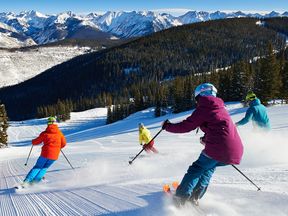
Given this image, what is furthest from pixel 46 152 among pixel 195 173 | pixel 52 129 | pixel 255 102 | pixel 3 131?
pixel 3 131

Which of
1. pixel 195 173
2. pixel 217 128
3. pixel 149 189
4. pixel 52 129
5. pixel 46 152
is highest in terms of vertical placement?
pixel 217 128

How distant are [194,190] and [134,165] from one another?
5.43 m

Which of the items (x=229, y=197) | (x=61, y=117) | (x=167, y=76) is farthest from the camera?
(x=167, y=76)

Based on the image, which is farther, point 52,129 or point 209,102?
point 52,129

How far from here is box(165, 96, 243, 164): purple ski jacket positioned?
5.25 metres

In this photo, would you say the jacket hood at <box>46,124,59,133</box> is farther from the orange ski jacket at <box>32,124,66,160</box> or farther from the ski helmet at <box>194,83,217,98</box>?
the ski helmet at <box>194,83,217,98</box>

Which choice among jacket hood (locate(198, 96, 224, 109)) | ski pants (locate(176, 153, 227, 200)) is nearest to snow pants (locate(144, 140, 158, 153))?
ski pants (locate(176, 153, 227, 200))

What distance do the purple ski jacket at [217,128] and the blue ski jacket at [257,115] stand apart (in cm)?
506

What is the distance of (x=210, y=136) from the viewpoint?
5344 mm

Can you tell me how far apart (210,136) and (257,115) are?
5649 mm

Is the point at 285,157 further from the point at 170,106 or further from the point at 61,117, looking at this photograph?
the point at 61,117

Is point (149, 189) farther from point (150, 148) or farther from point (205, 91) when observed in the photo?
point (150, 148)

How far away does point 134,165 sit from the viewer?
35.9 feet

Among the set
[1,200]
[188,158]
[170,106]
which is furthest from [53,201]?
[170,106]
